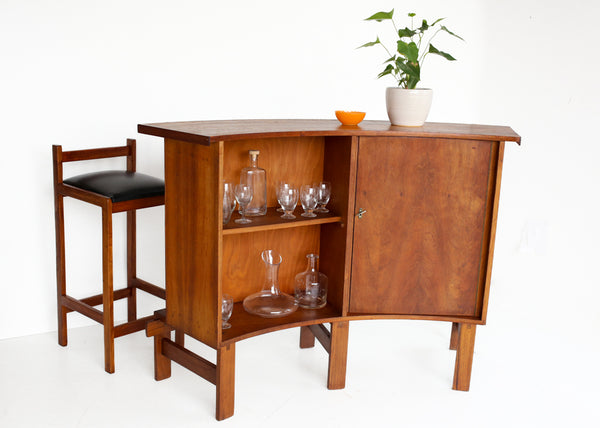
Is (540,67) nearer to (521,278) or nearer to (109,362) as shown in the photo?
(521,278)

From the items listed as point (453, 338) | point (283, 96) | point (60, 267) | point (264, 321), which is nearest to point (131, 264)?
point (60, 267)

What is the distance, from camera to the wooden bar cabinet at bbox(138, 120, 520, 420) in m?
2.54

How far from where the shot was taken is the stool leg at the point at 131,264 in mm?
3398

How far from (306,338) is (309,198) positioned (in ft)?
2.83

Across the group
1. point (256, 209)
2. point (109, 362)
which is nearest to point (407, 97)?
point (256, 209)

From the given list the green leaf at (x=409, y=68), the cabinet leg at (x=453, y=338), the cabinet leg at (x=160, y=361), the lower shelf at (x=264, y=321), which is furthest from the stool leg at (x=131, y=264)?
the cabinet leg at (x=453, y=338)

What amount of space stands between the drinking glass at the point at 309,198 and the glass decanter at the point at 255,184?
162 mm

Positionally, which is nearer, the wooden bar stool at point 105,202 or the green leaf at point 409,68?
the green leaf at point 409,68

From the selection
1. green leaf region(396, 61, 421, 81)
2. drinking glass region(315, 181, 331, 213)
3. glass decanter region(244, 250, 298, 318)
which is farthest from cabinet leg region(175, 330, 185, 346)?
green leaf region(396, 61, 421, 81)

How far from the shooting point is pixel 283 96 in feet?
12.6

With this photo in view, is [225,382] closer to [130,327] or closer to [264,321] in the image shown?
[264,321]

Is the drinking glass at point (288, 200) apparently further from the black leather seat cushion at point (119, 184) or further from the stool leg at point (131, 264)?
the stool leg at point (131, 264)

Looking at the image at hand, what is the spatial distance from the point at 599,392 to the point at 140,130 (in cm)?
233

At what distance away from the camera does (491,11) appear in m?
4.37
